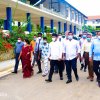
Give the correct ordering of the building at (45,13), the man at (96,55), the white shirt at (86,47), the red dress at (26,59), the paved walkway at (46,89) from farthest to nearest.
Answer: the building at (45,13) < the white shirt at (86,47) < the red dress at (26,59) < the man at (96,55) < the paved walkway at (46,89)

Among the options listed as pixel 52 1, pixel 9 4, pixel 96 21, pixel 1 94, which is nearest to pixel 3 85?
pixel 1 94

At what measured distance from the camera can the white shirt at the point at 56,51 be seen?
12.2m

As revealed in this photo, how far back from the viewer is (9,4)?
2231 cm

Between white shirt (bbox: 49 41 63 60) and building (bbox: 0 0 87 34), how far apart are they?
9.29m

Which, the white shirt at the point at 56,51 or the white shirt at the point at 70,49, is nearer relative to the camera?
the white shirt at the point at 70,49

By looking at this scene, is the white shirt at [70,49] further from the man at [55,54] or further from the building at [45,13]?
the building at [45,13]

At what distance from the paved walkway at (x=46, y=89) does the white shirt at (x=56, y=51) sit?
89cm

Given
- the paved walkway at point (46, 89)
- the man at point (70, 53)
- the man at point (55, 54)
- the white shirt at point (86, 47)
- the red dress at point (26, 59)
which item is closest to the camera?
the paved walkway at point (46, 89)

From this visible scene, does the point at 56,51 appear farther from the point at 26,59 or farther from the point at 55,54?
the point at 26,59

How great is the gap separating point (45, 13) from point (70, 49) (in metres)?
20.5

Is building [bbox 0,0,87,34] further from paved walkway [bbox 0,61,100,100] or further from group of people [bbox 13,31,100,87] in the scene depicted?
paved walkway [bbox 0,61,100,100]

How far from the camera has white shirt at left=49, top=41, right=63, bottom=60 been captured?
1216cm

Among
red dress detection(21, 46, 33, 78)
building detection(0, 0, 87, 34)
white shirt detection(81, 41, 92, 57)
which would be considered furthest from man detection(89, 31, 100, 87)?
building detection(0, 0, 87, 34)

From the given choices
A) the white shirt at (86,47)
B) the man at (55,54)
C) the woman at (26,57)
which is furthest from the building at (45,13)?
the man at (55,54)
